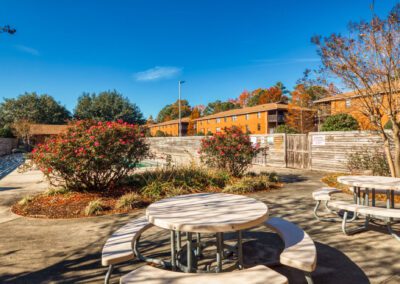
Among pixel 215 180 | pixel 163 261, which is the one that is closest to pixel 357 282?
pixel 163 261

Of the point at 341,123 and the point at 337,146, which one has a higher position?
the point at 341,123

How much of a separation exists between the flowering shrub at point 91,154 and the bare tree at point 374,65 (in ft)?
22.4

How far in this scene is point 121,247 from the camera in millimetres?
2471

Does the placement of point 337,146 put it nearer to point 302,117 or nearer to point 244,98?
point 302,117

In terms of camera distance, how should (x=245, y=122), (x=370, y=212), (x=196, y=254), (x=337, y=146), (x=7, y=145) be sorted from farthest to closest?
(x=245, y=122) → (x=7, y=145) → (x=337, y=146) → (x=370, y=212) → (x=196, y=254)

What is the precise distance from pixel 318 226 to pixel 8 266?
475cm

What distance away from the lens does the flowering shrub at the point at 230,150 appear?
28.4 ft

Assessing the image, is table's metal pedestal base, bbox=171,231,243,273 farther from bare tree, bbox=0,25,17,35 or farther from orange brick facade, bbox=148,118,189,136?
orange brick facade, bbox=148,118,189,136

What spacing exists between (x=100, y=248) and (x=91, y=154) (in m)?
3.01

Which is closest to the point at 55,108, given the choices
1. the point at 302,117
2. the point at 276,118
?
the point at 276,118

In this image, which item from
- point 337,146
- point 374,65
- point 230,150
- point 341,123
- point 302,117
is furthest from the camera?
point 302,117

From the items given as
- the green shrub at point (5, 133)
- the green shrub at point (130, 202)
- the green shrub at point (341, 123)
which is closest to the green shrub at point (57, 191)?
the green shrub at point (130, 202)

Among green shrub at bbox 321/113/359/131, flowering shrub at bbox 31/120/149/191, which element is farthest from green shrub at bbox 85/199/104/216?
green shrub at bbox 321/113/359/131

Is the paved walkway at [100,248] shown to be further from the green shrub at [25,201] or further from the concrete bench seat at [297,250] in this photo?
the green shrub at [25,201]
